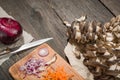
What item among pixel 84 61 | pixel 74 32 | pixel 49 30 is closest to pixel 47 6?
pixel 49 30

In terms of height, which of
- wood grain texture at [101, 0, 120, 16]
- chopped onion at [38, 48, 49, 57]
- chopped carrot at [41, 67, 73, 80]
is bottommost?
chopped carrot at [41, 67, 73, 80]

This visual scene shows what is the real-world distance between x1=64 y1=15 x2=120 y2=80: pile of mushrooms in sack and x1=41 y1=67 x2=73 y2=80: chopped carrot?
0.09 metres

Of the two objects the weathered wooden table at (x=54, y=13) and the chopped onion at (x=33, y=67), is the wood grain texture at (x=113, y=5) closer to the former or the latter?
the weathered wooden table at (x=54, y=13)

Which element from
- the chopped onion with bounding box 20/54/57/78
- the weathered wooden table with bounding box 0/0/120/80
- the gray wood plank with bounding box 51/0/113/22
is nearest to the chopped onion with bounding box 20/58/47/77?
the chopped onion with bounding box 20/54/57/78

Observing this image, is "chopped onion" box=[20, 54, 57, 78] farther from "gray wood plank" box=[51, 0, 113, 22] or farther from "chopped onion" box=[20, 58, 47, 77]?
"gray wood plank" box=[51, 0, 113, 22]

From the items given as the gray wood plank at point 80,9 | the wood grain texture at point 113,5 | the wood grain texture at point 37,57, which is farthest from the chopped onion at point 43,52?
the wood grain texture at point 113,5

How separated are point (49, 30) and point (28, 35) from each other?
10cm

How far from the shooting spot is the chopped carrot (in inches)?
47.1

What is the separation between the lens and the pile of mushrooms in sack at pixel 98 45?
119cm

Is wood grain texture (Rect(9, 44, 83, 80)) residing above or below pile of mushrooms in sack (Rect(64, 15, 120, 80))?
below

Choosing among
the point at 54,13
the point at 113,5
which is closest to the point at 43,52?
the point at 54,13

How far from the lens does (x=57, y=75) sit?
3.92 ft

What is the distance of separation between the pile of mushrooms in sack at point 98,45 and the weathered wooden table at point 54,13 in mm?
66

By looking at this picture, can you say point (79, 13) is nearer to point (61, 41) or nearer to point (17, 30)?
point (61, 41)
